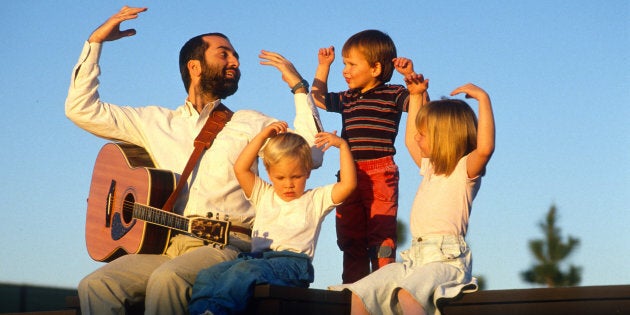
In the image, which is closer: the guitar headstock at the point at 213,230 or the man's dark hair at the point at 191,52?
the guitar headstock at the point at 213,230

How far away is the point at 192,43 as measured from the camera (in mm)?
7078

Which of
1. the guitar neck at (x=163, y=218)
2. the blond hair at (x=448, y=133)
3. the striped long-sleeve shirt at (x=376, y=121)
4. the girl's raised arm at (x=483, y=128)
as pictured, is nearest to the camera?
the girl's raised arm at (x=483, y=128)

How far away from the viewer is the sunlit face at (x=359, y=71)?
21.2 ft

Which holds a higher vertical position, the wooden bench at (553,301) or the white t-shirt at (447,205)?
the white t-shirt at (447,205)

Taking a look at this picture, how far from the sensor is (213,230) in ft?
19.5

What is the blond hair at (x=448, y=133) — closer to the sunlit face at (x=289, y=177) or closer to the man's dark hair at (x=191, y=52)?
the sunlit face at (x=289, y=177)

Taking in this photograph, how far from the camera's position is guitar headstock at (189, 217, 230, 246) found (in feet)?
19.5

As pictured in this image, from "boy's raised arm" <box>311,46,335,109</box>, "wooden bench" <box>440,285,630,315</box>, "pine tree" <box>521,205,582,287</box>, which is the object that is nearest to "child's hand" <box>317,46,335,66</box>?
"boy's raised arm" <box>311,46,335,109</box>

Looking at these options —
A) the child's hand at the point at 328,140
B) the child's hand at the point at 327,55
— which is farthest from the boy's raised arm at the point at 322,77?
the child's hand at the point at 328,140

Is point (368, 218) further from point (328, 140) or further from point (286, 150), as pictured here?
point (286, 150)

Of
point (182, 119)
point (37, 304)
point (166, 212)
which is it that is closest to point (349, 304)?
point (166, 212)

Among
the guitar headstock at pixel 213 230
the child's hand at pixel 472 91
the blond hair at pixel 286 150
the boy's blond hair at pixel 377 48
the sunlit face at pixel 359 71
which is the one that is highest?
the boy's blond hair at pixel 377 48

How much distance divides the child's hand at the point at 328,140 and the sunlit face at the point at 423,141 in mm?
471

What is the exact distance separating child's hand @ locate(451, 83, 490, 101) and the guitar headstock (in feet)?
5.36
